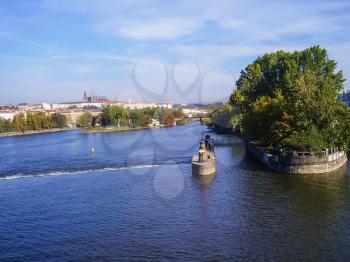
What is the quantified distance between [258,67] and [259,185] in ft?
102

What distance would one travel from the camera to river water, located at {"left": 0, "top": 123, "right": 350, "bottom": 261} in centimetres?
1819

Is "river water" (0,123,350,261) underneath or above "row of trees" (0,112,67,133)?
underneath

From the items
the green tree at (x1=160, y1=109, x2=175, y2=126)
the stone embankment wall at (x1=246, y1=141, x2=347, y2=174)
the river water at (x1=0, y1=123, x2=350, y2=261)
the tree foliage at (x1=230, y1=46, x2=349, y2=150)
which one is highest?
the tree foliage at (x1=230, y1=46, x2=349, y2=150)

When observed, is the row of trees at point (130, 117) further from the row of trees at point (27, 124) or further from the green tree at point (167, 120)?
the row of trees at point (27, 124)

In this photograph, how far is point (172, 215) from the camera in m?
23.1

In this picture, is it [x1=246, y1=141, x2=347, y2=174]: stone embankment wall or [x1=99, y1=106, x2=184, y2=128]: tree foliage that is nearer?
[x1=246, y1=141, x2=347, y2=174]: stone embankment wall

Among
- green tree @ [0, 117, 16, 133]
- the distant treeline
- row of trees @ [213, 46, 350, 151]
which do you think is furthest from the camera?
the distant treeline

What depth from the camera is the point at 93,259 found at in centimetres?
1761

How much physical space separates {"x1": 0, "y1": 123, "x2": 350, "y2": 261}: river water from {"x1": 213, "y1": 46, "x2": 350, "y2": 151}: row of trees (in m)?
3.65

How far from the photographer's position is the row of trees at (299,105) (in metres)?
35.1

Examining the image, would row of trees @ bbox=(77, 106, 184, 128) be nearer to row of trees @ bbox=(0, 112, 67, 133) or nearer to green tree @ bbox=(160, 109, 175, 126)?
green tree @ bbox=(160, 109, 175, 126)

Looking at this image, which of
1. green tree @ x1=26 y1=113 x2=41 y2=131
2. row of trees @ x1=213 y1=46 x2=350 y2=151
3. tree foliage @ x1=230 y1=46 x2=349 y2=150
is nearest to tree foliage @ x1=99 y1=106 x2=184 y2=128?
green tree @ x1=26 y1=113 x2=41 y2=131

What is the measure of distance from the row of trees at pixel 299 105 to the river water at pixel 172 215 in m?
3.65

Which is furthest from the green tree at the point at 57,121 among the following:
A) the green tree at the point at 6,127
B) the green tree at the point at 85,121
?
the green tree at the point at 6,127
